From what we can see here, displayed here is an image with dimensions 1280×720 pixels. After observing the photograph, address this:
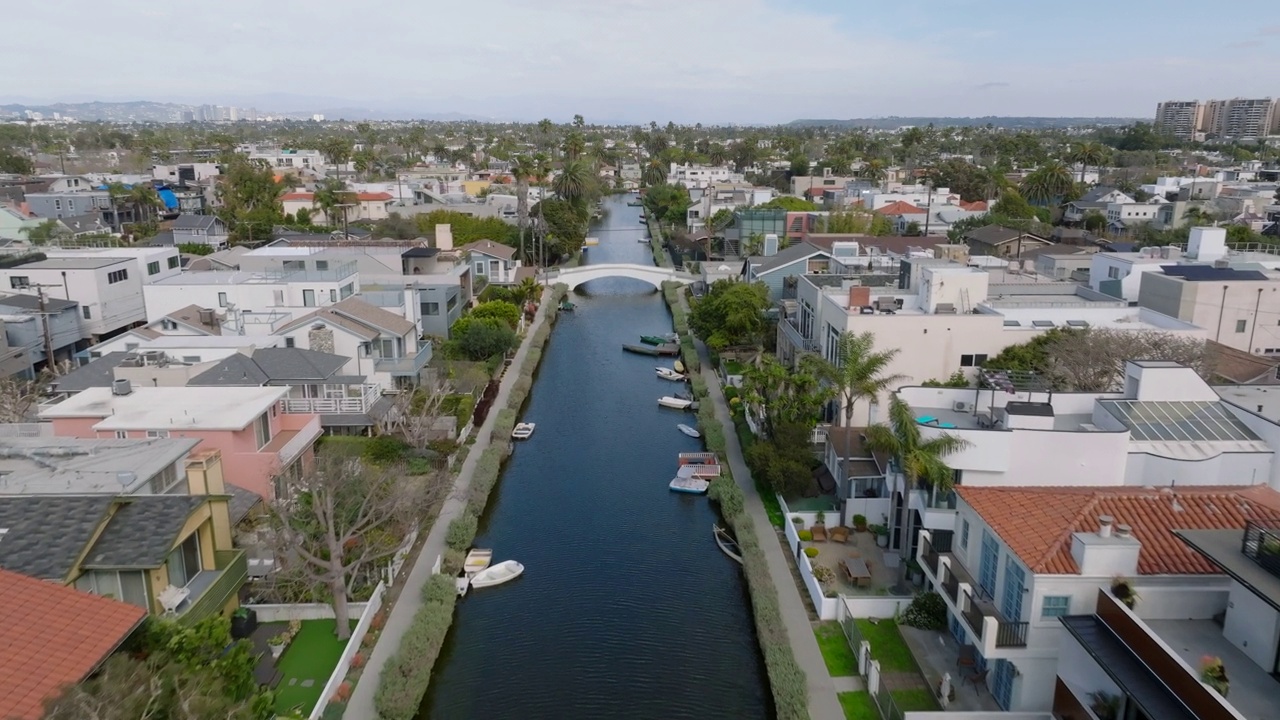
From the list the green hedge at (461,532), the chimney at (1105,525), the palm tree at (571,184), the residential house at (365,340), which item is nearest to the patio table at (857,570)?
the chimney at (1105,525)

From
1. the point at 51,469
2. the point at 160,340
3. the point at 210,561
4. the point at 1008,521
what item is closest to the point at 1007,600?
the point at 1008,521

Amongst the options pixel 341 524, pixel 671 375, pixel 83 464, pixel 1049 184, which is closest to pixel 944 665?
pixel 341 524

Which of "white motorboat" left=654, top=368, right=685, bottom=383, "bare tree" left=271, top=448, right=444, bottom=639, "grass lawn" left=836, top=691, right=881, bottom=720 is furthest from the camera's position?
"white motorboat" left=654, top=368, right=685, bottom=383

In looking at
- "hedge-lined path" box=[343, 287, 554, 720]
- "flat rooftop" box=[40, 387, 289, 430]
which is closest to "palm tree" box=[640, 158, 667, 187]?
"hedge-lined path" box=[343, 287, 554, 720]

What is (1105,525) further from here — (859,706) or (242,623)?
(242,623)

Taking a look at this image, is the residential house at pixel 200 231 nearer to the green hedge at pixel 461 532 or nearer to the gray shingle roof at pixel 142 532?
the green hedge at pixel 461 532

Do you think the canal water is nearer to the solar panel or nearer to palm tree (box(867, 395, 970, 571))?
palm tree (box(867, 395, 970, 571))

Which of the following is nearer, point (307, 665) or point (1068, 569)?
point (1068, 569)
